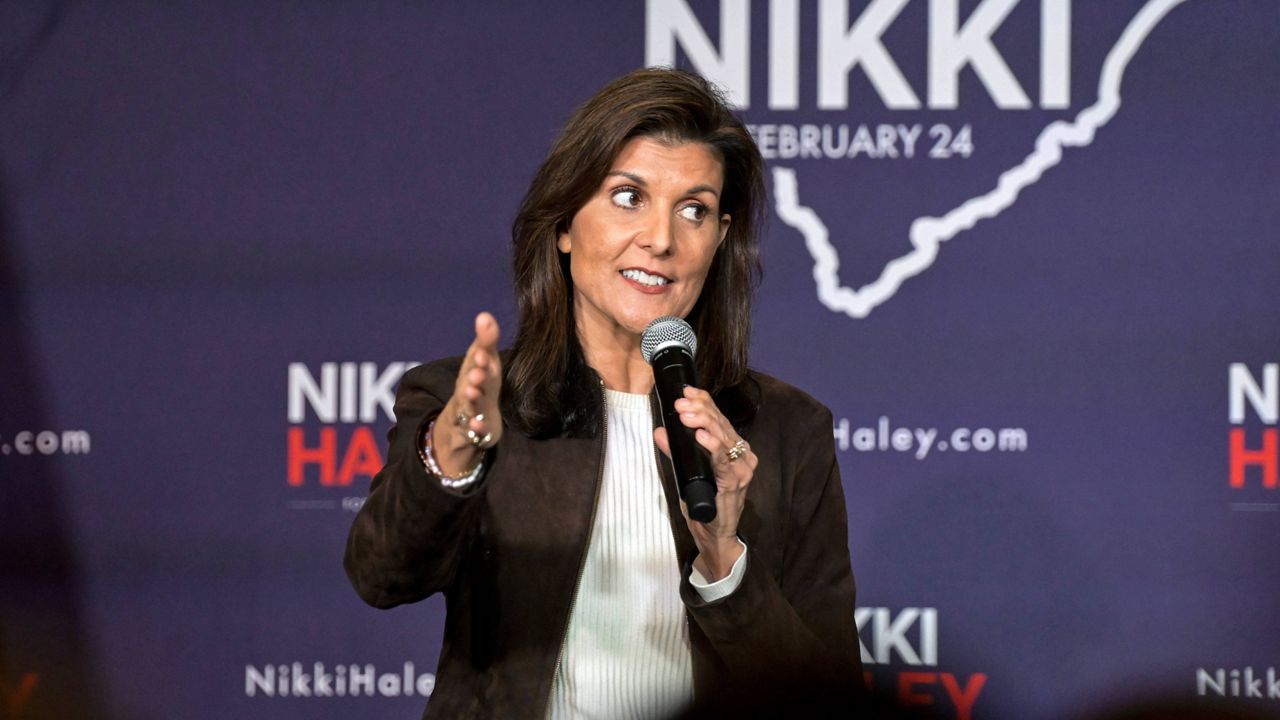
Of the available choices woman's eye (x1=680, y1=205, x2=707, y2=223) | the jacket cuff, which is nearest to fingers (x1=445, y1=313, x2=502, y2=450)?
the jacket cuff

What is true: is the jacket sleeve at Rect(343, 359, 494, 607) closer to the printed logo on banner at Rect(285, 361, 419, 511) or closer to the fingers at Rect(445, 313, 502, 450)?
the fingers at Rect(445, 313, 502, 450)

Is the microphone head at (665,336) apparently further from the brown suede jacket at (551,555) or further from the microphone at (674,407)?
the brown suede jacket at (551,555)

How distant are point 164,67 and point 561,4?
103cm

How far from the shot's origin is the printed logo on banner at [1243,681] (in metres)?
3.18

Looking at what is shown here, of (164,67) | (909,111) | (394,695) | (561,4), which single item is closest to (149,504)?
(394,695)

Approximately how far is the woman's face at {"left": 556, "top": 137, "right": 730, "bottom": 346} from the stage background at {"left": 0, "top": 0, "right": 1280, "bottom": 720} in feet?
3.93

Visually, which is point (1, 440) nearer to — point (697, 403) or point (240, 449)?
point (240, 449)

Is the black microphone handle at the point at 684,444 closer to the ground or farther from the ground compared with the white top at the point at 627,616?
farther from the ground

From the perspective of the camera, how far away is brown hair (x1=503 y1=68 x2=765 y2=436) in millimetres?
2074

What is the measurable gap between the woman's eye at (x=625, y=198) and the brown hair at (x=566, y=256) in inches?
1.4

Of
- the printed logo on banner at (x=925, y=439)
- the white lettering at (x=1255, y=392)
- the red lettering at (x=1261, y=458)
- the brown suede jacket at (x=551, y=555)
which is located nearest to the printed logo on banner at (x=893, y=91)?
the printed logo on banner at (x=925, y=439)

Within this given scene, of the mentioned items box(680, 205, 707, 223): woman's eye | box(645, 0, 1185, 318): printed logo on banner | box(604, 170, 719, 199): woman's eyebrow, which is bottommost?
box(680, 205, 707, 223): woman's eye

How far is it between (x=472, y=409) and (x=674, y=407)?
0.81 ft

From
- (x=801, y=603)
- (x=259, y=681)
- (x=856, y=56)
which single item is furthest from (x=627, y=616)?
(x=856, y=56)
